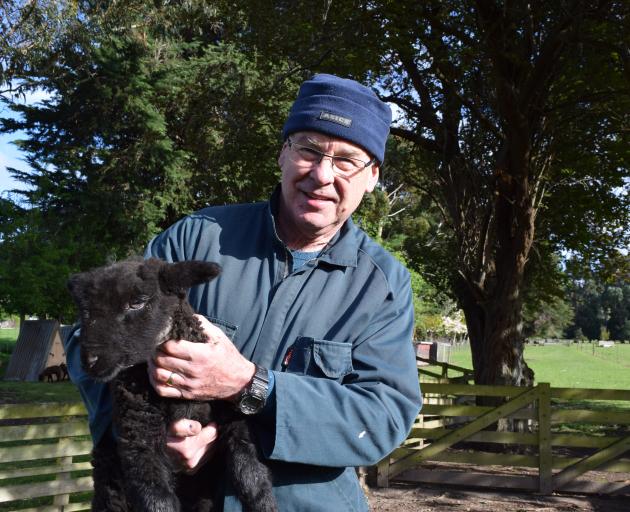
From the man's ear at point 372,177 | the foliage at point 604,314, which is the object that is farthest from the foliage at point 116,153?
the foliage at point 604,314

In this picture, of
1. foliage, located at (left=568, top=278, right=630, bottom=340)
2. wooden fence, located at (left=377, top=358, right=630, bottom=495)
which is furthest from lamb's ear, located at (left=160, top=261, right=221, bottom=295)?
foliage, located at (left=568, top=278, right=630, bottom=340)

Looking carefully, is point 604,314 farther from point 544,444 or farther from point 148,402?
point 148,402

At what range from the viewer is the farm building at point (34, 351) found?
34444 millimetres

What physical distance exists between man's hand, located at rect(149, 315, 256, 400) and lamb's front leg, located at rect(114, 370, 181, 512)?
0.13 metres

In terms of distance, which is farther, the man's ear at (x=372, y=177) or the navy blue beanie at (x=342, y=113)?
the man's ear at (x=372, y=177)

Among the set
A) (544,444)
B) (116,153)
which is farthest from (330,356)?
(116,153)

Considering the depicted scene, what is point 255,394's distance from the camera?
2869 millimetres

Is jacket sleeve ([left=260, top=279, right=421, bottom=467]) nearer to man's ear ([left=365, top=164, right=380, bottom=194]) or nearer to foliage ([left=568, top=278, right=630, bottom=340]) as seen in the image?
man's ear ([left=365, top=164, right=380, bottom=194])

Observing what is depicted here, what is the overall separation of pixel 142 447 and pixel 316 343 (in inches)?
32.5

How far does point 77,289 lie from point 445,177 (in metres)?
16.2

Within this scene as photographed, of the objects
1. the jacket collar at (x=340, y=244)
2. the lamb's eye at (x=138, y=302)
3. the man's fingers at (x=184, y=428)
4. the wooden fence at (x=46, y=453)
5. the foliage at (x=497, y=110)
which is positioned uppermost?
the foliage at (x=497, y=110)

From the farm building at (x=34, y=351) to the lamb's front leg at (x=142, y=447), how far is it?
33296mm

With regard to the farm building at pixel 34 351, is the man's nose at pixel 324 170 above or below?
above

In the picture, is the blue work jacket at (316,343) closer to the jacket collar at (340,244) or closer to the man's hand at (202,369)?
the jacket collar at (340,244)
